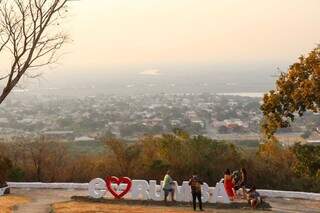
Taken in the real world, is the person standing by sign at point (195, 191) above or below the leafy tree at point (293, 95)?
below

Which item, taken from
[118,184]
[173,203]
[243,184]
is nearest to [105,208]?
[118,184]

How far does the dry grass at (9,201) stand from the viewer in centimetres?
2482

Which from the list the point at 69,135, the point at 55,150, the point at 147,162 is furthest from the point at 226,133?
the point at 147,162

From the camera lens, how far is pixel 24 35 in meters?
20.4

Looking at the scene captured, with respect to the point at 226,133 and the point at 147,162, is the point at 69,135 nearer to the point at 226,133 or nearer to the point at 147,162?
the point at 226,133

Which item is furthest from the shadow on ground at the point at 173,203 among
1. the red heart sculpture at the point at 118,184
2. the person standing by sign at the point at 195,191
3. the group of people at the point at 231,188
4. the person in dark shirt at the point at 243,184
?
the person standing by sign at the point at 195,191

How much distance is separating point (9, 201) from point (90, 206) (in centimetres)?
500

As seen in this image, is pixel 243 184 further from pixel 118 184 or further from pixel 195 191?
pixel 118 184

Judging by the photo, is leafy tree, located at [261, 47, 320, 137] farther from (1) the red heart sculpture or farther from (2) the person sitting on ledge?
(1) the red heart sculpture

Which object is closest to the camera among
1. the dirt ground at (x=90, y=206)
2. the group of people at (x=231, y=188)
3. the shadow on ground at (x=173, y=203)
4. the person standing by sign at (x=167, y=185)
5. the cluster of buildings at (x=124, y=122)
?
the group of people at (x=231, y=188)

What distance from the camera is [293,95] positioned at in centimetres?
2117

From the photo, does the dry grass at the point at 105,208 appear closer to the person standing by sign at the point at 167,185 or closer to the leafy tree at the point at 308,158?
the person standing by sign at the point at 167,185

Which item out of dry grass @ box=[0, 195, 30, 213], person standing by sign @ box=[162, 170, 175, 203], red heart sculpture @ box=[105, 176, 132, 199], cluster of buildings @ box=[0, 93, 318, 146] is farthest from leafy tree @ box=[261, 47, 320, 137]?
cluster of buildings @ box=[0, 93, 318, 146]

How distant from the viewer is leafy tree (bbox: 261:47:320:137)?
20578mm
